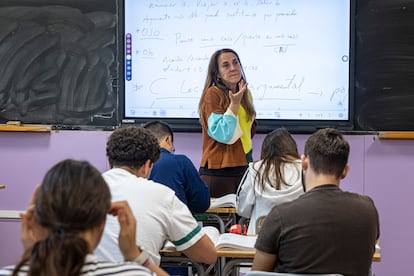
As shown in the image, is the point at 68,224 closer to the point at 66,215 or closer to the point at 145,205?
the point at 66,215

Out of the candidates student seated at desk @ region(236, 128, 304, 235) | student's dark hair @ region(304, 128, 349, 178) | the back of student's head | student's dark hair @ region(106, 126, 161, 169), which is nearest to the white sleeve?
student's dark hair @ region(106, 126, 161, 169)

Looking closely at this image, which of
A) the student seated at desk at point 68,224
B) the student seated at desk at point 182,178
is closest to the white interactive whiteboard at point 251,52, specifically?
the student seated at desk at point 182,178

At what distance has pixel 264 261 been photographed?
6.61ft

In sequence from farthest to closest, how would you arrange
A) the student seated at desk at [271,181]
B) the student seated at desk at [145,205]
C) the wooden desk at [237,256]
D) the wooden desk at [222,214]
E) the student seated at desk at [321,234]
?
the wooden desk at [222,214] < the student seated at desk at [271,181] < the wooden desk at [237,256] < the student seated at desk at [145,205] < the student seated at desk at [321,234]

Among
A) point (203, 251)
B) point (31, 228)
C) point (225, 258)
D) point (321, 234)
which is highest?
point (31, 228)

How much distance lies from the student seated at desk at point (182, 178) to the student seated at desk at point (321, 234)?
103cm

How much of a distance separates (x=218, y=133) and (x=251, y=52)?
3.59ft

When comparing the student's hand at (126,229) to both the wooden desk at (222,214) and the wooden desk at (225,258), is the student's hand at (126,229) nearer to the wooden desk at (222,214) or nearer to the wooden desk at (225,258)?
the wooden desk at (225,258)

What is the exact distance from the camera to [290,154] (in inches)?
128

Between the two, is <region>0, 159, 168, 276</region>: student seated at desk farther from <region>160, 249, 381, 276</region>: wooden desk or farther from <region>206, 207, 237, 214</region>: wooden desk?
<region>206, 207, 237, 214</region>: wooden desk

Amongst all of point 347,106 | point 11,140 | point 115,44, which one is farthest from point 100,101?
point 347,106

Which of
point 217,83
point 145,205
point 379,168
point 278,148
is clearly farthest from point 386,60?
point 145,205

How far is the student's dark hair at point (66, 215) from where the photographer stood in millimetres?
1192

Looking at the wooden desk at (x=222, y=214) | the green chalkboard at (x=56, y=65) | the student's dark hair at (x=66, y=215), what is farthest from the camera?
the green chalkboard at (x=56, y=65)
